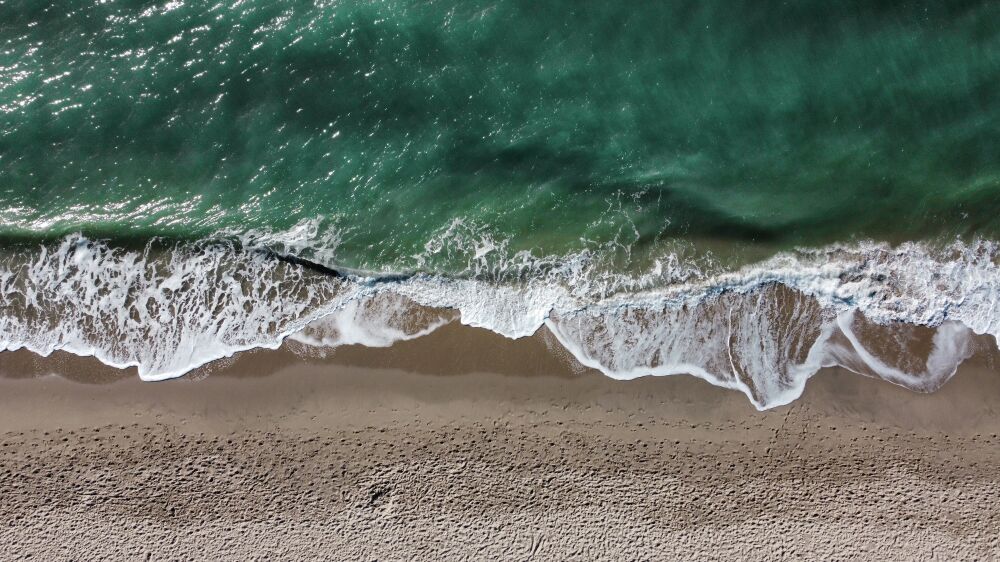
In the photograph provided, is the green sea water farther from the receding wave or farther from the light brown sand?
the light brown sand

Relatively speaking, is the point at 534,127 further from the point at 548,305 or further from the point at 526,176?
the point at 548,305

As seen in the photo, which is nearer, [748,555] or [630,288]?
[748,555]

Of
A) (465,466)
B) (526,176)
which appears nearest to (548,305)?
(526,176)

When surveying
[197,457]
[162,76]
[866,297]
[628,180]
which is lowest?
[197,457]

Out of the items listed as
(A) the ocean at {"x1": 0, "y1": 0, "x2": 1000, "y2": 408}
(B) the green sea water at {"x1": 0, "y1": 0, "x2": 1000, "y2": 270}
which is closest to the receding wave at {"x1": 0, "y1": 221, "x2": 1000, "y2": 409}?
(A) the ocean at {"x1": 0, "y1": 0, "x2": 1000, "y2": 408}

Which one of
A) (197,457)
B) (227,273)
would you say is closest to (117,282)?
(227,273)

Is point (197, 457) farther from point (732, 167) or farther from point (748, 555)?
point (732, 167)
